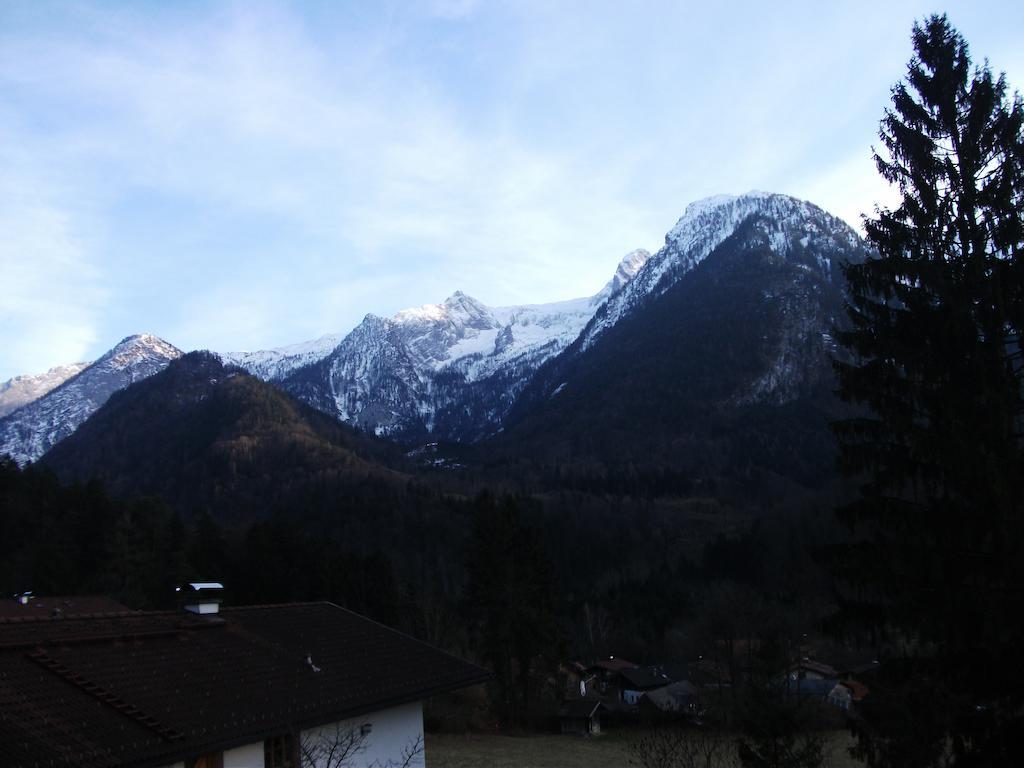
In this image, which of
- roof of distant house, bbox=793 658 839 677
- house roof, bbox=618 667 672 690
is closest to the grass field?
roof of distant house, bbox=793 658 839 677

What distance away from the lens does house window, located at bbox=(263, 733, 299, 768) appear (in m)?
14.5

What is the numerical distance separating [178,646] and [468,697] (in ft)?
111

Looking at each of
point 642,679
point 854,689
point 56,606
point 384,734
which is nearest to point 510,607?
point 56,606

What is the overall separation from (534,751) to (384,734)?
2049 cm

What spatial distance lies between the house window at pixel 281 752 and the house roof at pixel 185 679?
643 millimetres

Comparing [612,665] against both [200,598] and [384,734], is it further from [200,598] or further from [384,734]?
[200,598]

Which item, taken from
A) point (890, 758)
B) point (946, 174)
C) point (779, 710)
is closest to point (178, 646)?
point (779, 710)

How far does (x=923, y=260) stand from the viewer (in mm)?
13617

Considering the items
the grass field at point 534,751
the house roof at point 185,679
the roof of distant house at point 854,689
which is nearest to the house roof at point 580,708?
the grass field at point 534,751

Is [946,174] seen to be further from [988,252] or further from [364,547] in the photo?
[364,547]

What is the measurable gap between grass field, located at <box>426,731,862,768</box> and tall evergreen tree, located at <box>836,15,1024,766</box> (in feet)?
54.8

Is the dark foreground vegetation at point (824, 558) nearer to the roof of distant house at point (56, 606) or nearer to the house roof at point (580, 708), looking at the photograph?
the house roof at point (580, 708)

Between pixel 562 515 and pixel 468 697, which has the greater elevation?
pixel 562 515

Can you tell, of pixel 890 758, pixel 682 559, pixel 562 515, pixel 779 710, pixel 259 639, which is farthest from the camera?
pixel 562 515
